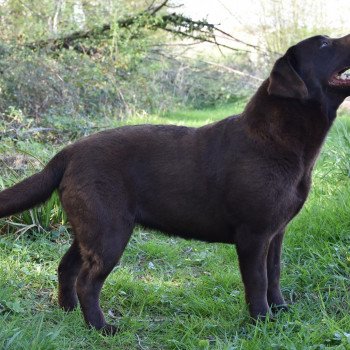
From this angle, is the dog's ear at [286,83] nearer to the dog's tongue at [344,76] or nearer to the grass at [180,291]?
the dog's tongue at [344,76]

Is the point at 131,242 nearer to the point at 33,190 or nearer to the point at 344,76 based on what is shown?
the point at 33,190

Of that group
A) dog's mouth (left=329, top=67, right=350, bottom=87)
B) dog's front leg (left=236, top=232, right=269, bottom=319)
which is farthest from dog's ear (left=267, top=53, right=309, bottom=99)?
dog's front leg (left=236, top=232, right=269, bottom=319)

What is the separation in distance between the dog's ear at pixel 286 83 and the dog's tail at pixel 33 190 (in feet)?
4.03

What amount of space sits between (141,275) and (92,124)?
4.31 metres

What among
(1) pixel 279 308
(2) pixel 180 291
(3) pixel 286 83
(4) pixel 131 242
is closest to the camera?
(3) pixel 286 83

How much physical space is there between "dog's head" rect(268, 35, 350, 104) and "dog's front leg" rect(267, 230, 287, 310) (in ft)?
2.78

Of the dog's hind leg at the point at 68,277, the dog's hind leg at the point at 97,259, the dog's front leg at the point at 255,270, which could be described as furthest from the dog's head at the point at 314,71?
the dog's hind leg at the point at 68,277

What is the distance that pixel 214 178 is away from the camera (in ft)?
10.6

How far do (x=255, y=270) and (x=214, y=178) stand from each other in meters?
0.54

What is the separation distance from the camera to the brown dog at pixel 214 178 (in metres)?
3.12

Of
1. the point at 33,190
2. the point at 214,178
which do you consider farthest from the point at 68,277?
the point at 214,178

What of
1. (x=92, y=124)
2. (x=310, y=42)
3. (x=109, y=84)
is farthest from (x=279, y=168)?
(x=109, y=84)

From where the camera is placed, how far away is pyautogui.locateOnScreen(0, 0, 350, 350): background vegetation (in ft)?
10.2

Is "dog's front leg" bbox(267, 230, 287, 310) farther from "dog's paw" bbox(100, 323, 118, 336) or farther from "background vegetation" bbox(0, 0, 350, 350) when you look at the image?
"dog's paw" bbox(100, 323, 118, 336)
